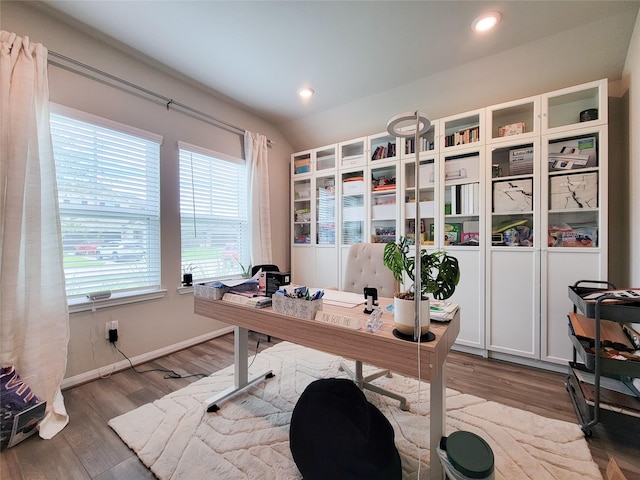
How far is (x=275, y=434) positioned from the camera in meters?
1.50

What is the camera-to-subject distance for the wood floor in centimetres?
130

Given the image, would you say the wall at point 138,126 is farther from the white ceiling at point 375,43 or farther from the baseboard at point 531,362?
the baseboard at point 531,362

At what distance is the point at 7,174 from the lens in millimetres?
1606

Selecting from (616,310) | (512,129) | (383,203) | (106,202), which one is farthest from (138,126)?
(616,310)

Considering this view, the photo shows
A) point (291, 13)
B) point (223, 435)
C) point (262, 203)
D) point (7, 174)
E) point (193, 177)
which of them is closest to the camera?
point (223, 435)

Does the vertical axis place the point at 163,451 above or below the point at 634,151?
below

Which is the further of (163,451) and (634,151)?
(634,151)

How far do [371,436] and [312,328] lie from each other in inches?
20.3

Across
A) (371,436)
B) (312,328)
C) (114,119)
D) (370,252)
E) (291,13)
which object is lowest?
(371,436)

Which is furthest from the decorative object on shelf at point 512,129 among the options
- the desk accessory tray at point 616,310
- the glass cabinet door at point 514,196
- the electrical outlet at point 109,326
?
the electrical outlet at point 109,326

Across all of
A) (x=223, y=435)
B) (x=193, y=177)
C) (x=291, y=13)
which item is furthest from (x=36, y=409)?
(x=291, y=13)

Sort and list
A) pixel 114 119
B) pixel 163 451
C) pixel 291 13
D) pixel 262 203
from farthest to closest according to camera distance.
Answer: pixel 262 203, pixel 114 119, pixel 291 13, pixel 163 451

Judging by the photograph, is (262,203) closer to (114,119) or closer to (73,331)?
(114,119)

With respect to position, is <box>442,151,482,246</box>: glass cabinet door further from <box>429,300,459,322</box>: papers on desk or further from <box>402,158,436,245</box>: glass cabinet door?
<box>429,300,459,322</box>: papers on desk
